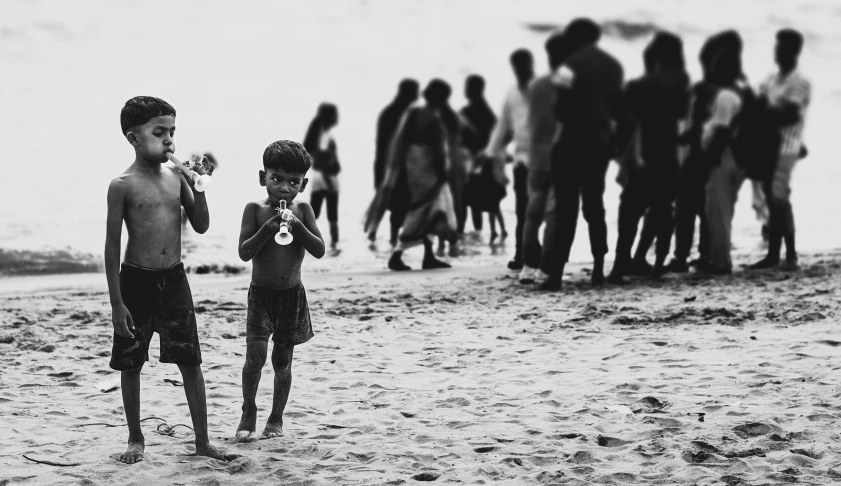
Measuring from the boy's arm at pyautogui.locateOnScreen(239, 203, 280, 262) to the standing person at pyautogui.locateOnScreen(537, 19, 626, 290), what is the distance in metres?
3.93

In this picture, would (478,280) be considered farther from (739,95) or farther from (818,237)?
(818,237)

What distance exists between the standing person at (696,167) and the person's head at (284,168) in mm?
4956

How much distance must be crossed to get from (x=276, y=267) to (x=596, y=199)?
4179mm

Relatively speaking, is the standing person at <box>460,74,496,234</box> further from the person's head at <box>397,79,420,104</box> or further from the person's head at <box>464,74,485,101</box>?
the person's head at <box>397,79,420,104</box>

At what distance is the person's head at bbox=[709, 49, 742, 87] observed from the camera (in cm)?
786

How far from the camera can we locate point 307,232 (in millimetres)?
3496

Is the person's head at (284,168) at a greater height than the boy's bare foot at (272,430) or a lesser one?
greater

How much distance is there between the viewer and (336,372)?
486cm

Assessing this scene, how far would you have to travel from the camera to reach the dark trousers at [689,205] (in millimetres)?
8078

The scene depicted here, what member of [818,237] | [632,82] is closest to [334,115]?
[632,82]

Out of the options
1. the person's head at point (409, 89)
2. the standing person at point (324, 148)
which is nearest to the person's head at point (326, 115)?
the standing person at point (324, 148)

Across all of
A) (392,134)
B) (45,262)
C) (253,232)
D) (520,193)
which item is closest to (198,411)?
(253,232)

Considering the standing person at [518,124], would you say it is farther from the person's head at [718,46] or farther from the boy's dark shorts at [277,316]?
the boy's dark shorts at [277,316]

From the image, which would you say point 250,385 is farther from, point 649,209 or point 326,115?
point 326,115
